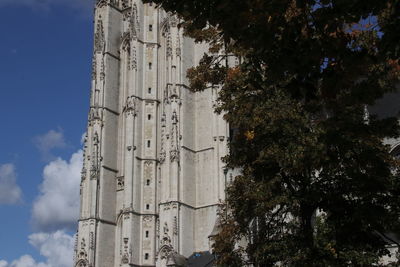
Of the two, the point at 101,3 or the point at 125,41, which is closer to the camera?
the point at 125,41

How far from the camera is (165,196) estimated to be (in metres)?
37.6

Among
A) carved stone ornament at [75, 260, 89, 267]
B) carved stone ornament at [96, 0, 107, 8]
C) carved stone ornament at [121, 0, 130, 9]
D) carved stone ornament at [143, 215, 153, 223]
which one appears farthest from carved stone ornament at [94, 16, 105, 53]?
carved stone ornament at [75, 260, 89, 267]

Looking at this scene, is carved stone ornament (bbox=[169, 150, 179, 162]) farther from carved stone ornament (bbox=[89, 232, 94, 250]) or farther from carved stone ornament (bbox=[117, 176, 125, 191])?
carved stone ornament (bbox=[89, 232, 94, 250])

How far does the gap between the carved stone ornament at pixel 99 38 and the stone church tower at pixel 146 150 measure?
2.9 inches

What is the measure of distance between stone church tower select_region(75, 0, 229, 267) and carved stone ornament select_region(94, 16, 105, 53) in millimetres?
73

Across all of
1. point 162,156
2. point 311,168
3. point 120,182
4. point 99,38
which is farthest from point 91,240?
point 311,168

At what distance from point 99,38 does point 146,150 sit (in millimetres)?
9360

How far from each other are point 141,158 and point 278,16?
3308cm

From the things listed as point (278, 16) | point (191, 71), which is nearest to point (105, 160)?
point (191, 71)

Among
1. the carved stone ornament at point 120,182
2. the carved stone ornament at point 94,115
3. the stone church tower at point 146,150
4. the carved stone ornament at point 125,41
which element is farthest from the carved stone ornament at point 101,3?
the carved stone ornament at point 120,182

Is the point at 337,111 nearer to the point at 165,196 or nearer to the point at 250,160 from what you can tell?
the point at 250,160

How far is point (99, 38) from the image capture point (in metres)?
44.3

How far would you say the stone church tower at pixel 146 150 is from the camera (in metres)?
37.6

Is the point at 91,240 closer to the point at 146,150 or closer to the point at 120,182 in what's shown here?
the point at 120,182
